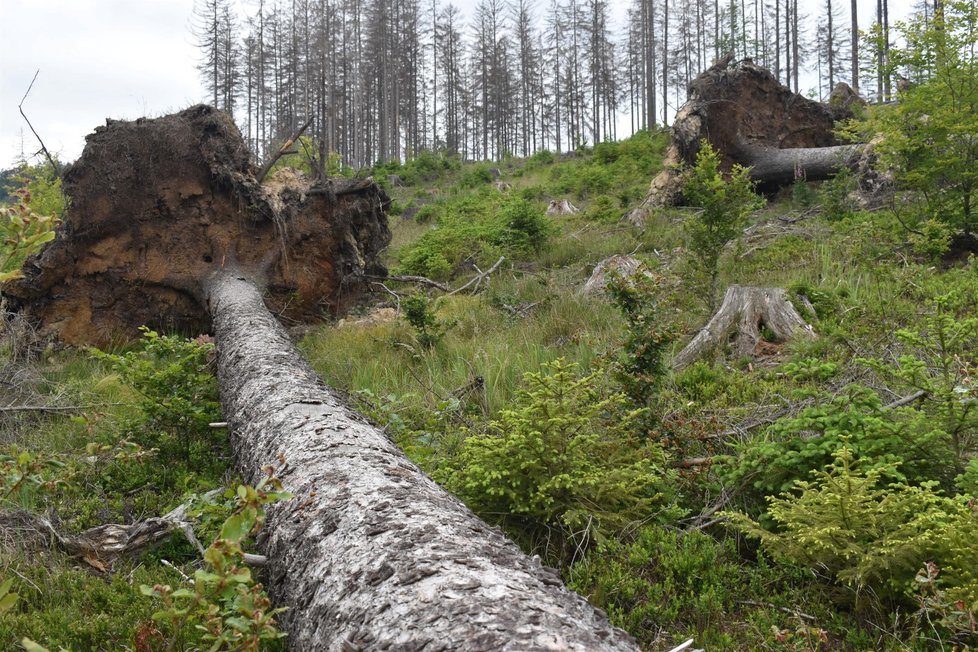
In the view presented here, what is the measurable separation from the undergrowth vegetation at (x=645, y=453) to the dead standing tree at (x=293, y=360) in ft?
0.93

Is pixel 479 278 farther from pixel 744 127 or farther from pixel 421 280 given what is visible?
pixel 744 127

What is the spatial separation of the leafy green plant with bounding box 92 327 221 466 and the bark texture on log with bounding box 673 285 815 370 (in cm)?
398

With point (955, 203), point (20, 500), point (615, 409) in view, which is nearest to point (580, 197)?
point (955, 203)

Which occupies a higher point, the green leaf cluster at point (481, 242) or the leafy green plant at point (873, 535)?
the green leaf cluster at point (481, 242)

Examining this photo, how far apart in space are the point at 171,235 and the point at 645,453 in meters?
7.41

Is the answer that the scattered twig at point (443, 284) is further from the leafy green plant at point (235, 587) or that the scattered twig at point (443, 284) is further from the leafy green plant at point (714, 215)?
the leafy green plant at point (235, 587)

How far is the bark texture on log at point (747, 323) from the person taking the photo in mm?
5363

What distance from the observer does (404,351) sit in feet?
21.4

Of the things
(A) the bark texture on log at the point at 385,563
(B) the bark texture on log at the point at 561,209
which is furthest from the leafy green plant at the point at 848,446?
(B) the bark texture on log at the point at 561,209

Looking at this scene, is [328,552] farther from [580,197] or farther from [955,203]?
[580,197]

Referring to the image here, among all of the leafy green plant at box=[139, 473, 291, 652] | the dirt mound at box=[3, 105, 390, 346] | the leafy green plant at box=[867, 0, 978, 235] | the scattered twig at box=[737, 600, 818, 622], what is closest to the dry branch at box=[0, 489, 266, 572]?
the leafy green plant at box=[139, 473, 291, 652]

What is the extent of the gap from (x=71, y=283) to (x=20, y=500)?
5173 millimetres

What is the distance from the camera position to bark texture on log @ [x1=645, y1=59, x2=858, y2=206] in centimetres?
1176

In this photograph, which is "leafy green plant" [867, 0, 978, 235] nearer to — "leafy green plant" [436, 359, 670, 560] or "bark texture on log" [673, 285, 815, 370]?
"bark texture on log" [673, 285, 815, 370]
